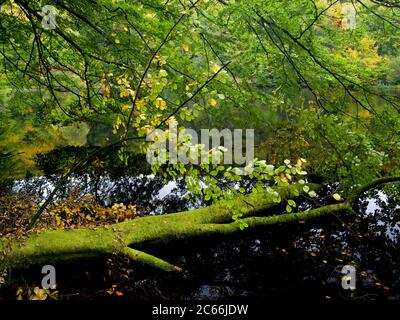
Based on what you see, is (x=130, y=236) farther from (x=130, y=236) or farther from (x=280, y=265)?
(x=280, y=265)

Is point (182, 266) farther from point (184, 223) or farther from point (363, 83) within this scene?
point (363, 83)

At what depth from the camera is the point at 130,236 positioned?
20.7ft

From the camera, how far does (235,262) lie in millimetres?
6961

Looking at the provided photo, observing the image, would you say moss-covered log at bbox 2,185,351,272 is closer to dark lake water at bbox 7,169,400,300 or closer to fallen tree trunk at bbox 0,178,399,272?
fallen tree trunk at bbox 0,178,399,272

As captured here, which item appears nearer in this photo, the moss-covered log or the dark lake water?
the moss-covered log

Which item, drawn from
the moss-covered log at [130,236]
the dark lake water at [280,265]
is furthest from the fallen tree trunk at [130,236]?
the dark lake water at [280,265]

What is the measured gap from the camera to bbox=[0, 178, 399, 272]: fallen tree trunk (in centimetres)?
521

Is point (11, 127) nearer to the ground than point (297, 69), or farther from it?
farther from it

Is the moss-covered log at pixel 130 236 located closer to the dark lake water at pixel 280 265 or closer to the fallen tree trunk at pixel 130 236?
the fallen tree trunk at pixel 130 236

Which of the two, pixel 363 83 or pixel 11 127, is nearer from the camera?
pixel 363 83

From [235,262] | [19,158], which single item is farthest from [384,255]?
[19,158]

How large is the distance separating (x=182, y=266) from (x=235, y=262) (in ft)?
3.67

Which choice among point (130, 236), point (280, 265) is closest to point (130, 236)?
point (130, 236)

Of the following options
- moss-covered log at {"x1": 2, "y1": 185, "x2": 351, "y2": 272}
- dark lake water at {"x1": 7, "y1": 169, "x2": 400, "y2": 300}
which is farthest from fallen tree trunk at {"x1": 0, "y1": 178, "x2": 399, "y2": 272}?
dark lake water at {"x1": 7, "y1": 169, "x2": 400, "y2": 300}
